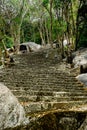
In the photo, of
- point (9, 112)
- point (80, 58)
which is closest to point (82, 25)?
point (80, 58)

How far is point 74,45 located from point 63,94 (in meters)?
10.9

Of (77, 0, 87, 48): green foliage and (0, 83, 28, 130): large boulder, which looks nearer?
(0, 83, 28, 130): large boulder

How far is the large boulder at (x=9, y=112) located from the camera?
16.8 feet

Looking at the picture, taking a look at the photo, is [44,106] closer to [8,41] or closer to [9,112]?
[9,112]

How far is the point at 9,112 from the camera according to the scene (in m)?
5.25

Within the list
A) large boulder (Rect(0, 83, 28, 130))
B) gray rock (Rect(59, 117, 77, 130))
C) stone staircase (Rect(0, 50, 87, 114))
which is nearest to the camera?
large boulder (Rect(0, 83, 28, 130))

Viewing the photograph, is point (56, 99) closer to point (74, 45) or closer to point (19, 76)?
point (19, 76)

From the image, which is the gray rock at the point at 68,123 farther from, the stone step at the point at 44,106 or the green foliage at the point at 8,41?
the green foliage at the point at 8,41

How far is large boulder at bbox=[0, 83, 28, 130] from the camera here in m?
5.12

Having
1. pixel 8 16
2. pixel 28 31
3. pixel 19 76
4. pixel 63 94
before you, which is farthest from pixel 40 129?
pixel 28 31

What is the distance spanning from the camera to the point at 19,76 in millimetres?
12414

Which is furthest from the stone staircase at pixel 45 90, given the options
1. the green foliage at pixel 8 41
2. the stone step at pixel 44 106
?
the green foliage at pixel 8 41

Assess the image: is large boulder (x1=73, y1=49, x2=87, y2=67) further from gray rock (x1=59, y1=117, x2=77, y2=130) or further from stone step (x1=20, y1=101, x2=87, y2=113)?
gray rock (x1=59, y1=117, x2=77, y2=130)

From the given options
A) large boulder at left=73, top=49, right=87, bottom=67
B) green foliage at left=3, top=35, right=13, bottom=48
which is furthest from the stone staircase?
green foliage at left=3, top=35, right=13, bottom=48
